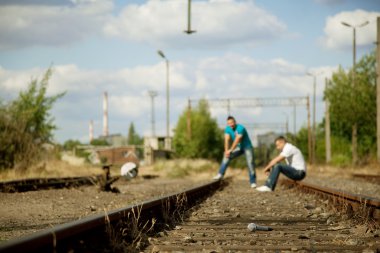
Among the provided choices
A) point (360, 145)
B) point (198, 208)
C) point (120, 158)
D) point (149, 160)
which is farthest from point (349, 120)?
point (120, 158)

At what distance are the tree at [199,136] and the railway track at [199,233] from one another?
65111 mm

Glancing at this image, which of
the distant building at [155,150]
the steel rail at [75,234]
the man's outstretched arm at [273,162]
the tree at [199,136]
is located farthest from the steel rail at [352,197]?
the tree at [199,136]

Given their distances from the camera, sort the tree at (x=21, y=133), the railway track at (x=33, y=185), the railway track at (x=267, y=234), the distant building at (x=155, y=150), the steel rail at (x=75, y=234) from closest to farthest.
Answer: the steel rail at (x=75, y=234) → the railway track at (x=267, y=234) → the railway track at (x=33, y=185) → the tree at (x=21, y=133) → the distant building at (x=155, y=150)

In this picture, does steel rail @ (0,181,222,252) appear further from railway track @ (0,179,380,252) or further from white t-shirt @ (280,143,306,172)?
white t-shirt @ (280,143,306,172)

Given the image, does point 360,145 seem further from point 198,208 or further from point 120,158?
point 198,208

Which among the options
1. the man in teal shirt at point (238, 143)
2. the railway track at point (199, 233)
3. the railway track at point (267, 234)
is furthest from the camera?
the man in teal shirt at point (238, 143)

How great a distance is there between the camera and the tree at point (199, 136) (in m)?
75.5

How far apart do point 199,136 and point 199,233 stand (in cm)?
7185

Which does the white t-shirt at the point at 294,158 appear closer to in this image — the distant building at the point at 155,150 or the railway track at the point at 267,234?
the railway track at the point at 267,234

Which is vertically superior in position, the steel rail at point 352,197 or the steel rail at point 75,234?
the steel rail at point 75,234

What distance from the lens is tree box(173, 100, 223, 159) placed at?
2972 inches

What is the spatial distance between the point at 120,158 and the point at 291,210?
86702mm

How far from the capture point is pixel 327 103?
51.7 metres

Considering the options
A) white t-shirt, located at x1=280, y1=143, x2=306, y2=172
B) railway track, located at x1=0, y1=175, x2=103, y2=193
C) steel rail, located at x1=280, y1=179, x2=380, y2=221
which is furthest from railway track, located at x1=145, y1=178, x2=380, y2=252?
railway track, located at x1=0, y1=175, x2=103, y2=193
